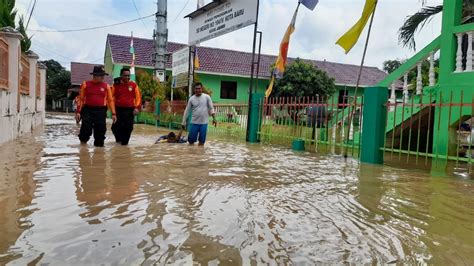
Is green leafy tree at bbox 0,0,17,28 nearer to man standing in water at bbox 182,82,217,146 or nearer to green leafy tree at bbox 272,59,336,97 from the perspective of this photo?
man standing in water at bbox 182,82,217,146

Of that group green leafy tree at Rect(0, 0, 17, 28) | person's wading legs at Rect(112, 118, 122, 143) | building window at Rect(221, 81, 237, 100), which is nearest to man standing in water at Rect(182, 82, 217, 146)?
person's wading legs at Rect(112, 118, 122, 143)

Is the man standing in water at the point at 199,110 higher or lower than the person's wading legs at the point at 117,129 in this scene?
higher

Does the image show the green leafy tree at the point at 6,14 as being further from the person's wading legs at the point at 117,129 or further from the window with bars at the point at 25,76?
the person's wading legs at the point at 117,129

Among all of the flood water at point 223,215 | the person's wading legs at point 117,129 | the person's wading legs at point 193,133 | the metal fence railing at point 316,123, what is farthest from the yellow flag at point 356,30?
A: the person's wading legs at point 117,129

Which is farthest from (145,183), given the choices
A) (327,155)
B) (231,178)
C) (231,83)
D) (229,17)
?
(231,83)

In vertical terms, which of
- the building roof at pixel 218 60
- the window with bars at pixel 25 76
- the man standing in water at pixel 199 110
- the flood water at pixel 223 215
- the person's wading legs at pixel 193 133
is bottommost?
the flood water at pixel 223 215

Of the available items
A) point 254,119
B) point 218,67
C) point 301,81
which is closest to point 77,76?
point 218,67

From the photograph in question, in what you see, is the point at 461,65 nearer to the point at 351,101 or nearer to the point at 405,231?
the point at 351,101

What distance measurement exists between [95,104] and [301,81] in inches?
762

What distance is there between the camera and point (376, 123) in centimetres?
700

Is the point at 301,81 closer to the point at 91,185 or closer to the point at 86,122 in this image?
the point at 86,122

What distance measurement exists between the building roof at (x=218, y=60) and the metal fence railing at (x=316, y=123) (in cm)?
1725

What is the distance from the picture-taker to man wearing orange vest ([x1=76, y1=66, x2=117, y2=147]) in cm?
787

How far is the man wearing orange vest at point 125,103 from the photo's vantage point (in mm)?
8438
